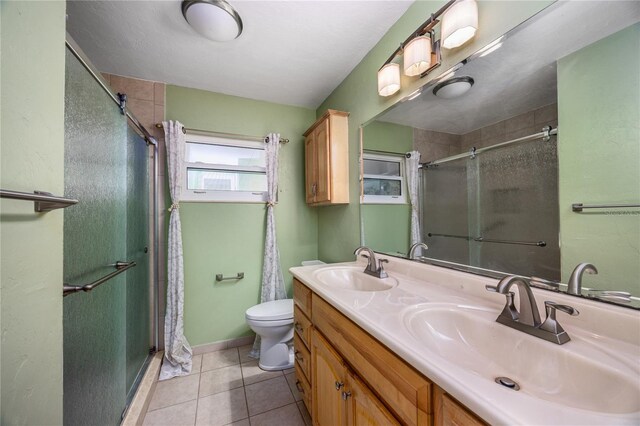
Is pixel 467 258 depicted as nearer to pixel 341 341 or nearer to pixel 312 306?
pixel 341 341

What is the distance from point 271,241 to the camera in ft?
7.29

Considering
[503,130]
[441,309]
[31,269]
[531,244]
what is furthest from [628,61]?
[31,269]

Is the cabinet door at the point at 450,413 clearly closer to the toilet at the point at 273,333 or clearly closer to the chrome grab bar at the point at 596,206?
the chrome grab bar at the point at 596,206

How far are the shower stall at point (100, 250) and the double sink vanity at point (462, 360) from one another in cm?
A: 93

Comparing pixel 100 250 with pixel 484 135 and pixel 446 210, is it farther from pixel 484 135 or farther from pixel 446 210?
pixel 484 135

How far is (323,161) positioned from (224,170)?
98 cm

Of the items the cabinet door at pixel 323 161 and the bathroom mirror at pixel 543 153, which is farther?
the cabinet door at pixel 323 161

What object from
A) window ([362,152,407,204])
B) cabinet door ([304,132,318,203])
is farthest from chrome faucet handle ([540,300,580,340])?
cabinet door ([304,132,318,203])

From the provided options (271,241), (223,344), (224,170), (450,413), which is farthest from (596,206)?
(223,344)

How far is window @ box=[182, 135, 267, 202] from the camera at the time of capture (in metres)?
2.12

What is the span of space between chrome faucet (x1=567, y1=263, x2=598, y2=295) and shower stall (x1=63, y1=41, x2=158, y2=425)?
5.08ft

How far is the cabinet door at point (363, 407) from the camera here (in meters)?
0.68

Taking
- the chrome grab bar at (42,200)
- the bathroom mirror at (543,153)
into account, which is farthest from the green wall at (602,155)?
the chrome grab bar at (42,200)

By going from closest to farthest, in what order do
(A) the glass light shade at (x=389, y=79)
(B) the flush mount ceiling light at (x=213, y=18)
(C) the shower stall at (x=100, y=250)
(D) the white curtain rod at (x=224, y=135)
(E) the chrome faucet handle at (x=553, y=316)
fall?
1. (E) the chrome faucet handle at (x=553, y=316)
2. (C) the shower stall at (x=100, y=250)
3. (B) the flush mount ceiling light at (x=213, y=18)
4. (A) the glass light shade at (x=389, y=79)
5. (D) the white curtain rod at (x=224, y=135)
